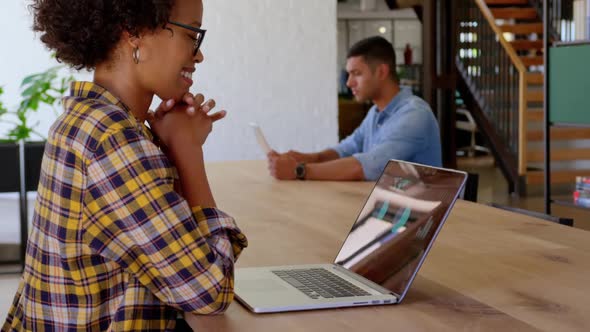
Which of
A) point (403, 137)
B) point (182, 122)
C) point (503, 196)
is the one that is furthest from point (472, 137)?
point (182, 122)

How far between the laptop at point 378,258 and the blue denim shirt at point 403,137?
A: 1.35m

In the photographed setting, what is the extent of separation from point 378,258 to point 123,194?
20.4 inches

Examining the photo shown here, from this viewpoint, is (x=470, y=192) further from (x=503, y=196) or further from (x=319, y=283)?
(x=503, y=196)

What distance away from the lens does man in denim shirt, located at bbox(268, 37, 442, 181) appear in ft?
9.77

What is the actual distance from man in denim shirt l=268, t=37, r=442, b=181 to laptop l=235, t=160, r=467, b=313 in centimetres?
132

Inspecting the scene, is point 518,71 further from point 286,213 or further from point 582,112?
point 286,213

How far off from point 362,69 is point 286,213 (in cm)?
151

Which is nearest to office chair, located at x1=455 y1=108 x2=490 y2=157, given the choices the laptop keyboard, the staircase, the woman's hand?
the staircase

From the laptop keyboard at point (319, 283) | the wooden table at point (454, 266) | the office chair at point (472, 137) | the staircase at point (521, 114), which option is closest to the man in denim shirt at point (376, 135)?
the wooden table at point (454, 266)

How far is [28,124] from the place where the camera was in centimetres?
571

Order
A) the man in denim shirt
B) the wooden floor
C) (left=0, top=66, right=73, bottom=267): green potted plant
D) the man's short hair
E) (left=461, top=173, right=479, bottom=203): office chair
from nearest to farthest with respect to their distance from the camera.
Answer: (left=461, top=173, right=479, bottom=203): office chair < the man in denim shirt < the man's short hair < (left=0, top=66, right=73, bottom=267): green potted plant < the wooden floor

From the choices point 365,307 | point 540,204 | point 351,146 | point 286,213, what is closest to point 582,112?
point 351,146

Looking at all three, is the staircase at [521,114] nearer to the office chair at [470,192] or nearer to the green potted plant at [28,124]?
the green potted plant at [28,124]

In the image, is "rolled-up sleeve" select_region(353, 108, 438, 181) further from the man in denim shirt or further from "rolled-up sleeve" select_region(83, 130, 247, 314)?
"rolled-up sleeve" select_region(83, 130, 247, 314)
